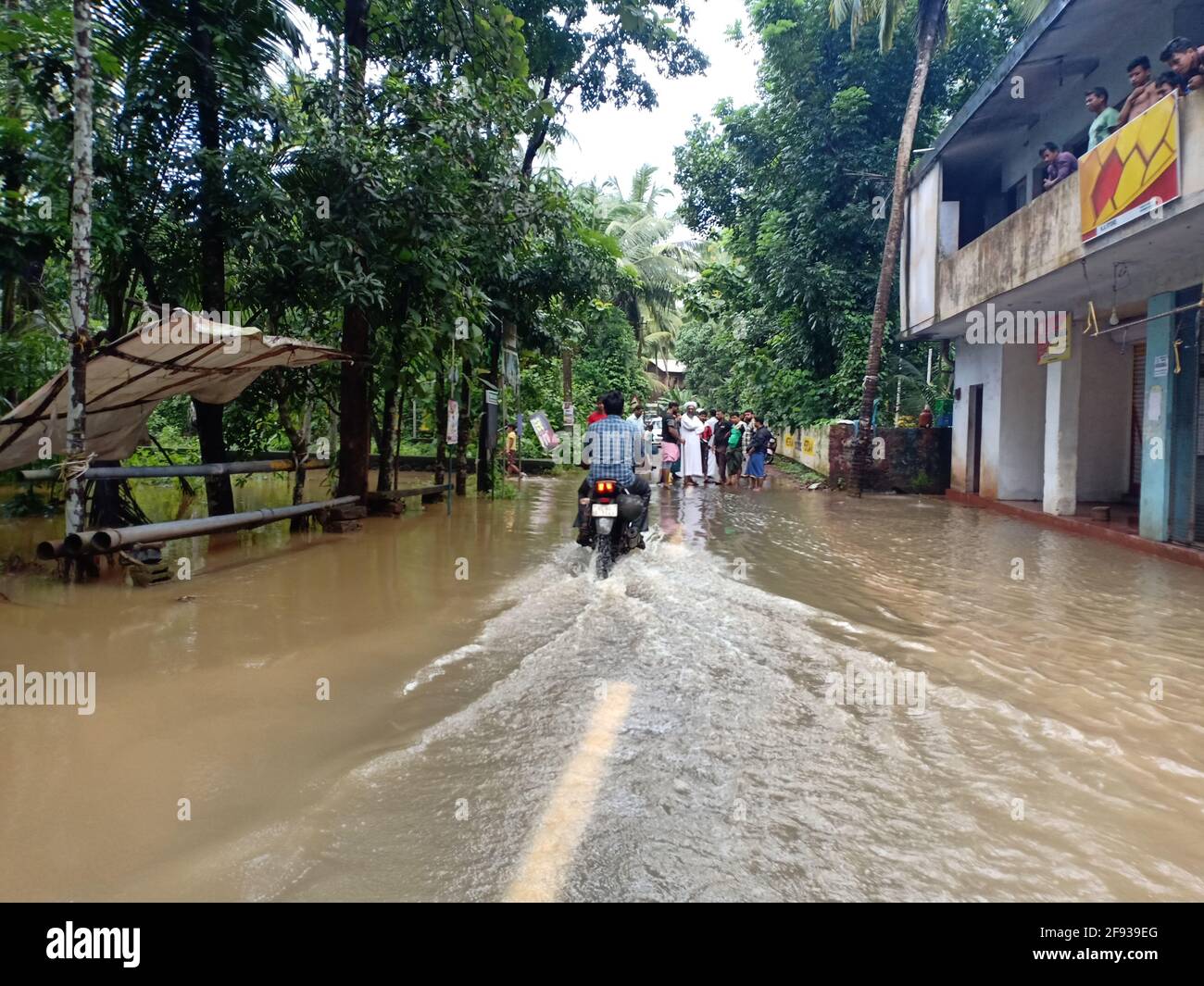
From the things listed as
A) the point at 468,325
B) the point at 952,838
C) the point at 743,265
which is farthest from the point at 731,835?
the point at 743,265

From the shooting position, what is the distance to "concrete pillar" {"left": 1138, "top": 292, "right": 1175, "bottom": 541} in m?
10.5

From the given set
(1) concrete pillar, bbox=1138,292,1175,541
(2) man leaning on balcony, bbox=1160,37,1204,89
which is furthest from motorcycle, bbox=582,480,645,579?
(1) concrete pillar, bbox=1138,292,1175,541

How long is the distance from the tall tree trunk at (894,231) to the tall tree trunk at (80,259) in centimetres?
1464

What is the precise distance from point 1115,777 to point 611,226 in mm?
34311

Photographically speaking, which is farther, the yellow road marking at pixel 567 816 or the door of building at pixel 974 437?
the door of building at pixel 974 437

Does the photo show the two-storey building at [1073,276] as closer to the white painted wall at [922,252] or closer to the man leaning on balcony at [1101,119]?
the white painted wall at [922,252]

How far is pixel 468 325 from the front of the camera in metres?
11.6

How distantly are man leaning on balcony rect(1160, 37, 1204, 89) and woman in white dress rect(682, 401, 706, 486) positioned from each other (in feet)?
38.2

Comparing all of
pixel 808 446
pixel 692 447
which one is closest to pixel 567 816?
pixel 692 447

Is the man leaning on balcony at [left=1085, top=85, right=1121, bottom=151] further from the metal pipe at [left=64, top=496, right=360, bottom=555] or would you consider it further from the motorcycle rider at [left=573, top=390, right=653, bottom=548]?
the metal pipe at [left=64, top=496, right=360, bottom=555]

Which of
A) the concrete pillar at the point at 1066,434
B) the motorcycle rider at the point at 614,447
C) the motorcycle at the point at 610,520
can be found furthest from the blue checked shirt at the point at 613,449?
the concrete pillar at the point at 1066,434

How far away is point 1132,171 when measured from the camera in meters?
Answer: 8.95

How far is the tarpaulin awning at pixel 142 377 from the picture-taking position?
7.14 m
